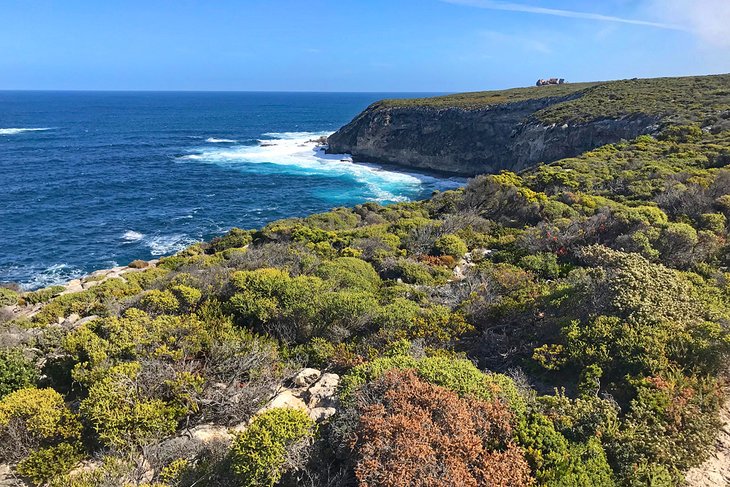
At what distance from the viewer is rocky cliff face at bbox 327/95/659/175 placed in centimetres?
5078

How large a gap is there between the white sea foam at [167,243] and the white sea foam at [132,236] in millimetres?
1085

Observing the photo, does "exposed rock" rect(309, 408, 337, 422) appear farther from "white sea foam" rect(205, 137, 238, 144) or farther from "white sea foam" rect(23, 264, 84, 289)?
"white sea foam" rect(205, 137, 238, 144)

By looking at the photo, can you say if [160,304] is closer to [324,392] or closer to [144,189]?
[324,392]

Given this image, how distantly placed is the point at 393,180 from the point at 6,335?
186 feet

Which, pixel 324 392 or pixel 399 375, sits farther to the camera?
pixel 324 392

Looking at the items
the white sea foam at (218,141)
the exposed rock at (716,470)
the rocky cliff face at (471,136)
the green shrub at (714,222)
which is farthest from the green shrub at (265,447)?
the white sea foam at (218,141)

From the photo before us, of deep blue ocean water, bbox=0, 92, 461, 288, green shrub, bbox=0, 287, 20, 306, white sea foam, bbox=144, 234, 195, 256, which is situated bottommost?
white sea foam, bbox=144, 234, 195, 256

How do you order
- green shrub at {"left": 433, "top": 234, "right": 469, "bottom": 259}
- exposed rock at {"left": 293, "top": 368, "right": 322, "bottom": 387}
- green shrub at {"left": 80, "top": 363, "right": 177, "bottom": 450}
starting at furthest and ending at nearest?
1. green shrub at {"left": 433, "top": 234, "right": 469, "bottom": 259}
2. exposed rock at {"left": 293, "top": 368, "right": 322, "bottom": 387}
3. green shrub at {"left": 80, "top": 363, "right": 177, "bottom": 450}

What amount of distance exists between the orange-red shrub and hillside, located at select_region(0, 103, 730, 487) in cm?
3

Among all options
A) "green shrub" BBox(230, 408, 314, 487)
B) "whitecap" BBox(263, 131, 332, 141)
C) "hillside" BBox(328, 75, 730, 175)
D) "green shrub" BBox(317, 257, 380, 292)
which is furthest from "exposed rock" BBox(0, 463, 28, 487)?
"whitecap" BBox(263, 131, 332, 141)

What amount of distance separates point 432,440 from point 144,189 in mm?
58344

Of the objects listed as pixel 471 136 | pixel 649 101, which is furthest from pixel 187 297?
pixel 471 136

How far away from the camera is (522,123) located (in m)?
63.1

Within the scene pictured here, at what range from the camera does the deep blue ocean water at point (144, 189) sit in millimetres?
36594
